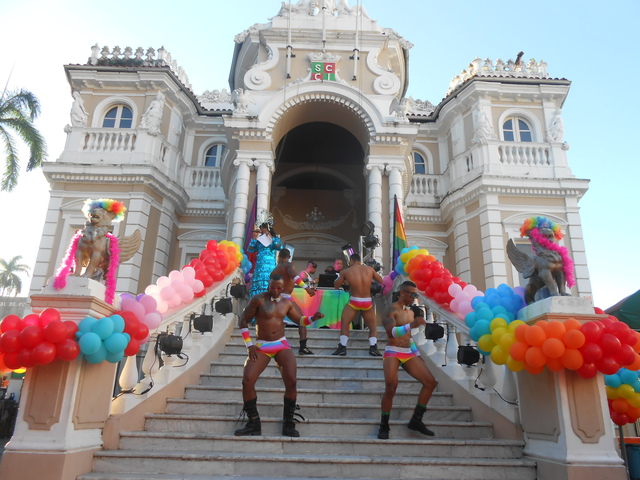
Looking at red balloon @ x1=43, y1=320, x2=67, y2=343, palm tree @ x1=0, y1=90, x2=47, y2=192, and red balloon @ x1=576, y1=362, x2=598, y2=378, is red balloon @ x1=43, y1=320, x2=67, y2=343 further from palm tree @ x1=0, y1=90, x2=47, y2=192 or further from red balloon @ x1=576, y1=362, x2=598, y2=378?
palm tree @ x1=0, y1=90, x2=47, y2=192

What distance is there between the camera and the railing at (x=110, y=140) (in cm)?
1591

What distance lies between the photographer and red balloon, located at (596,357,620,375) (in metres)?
4.88

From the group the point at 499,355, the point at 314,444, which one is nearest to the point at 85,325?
the point at 314,444

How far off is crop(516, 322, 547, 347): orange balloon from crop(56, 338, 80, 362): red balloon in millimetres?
4853

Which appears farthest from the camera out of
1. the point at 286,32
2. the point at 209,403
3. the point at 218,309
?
the point at 286,32

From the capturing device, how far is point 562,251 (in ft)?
18.7

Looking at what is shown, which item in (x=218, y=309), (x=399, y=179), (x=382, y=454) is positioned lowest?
(x=382, y=454)

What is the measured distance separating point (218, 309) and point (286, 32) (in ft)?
33.3

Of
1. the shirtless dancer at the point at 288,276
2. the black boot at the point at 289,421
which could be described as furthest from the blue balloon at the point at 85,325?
the shirtless dancer at the point at 288,276

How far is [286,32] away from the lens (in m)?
14.7

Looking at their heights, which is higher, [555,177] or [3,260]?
[3,260]

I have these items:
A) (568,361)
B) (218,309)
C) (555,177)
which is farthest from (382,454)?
(555,177)

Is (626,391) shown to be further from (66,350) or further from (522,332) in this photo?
(66,350)

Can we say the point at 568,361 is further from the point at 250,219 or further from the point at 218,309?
the point at 250,219
